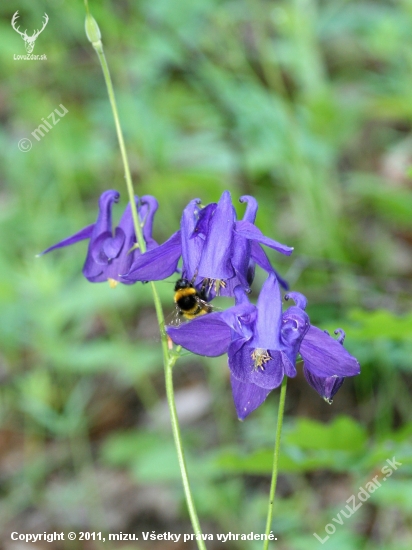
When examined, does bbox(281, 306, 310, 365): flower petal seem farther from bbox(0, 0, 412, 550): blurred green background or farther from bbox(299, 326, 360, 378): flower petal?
bbox(0, 0, 412, 550): blurred green background

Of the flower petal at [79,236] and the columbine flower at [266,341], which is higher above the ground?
the flower petal at [79,236]

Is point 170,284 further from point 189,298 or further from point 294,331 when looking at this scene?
point 294,331

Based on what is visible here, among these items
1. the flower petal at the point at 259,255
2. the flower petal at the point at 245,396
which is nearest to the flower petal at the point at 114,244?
the flower petal at the point at 259,255

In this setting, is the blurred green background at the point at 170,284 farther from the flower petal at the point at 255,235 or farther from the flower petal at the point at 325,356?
the flower petal at the point at 255,235

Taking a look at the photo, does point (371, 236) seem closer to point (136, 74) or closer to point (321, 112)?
point (321, 112)

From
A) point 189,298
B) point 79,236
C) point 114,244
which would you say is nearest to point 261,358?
point 189,298

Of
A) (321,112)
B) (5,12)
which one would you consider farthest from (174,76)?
(321,112)

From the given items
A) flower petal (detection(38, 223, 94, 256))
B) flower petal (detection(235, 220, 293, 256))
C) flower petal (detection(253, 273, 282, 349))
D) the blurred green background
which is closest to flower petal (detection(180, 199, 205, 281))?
flower petal (detection(235, 220, 293, 256))
